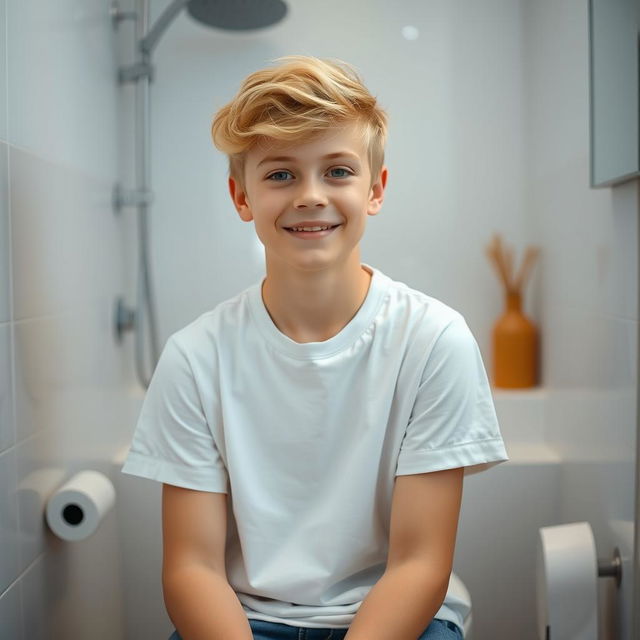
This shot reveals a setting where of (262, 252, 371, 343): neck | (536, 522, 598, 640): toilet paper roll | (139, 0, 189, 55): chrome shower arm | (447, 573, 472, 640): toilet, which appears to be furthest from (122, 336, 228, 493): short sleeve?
(139, 0, 189, 55): chrome shower arm

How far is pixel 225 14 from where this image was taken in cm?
158

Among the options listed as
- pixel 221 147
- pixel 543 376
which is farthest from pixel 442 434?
pixel 543 376

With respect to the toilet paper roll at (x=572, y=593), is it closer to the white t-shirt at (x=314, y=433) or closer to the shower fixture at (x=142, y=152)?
the white t-shirt at (x=314, y=433)

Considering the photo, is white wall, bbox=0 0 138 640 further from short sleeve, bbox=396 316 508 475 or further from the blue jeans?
short sleeve, bbox=396 316 508 475

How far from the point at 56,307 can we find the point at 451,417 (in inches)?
27.2

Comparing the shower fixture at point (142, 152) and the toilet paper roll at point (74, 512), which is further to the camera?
the shower fixture at point (142, 152)

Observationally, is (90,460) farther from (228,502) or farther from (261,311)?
(261,311)

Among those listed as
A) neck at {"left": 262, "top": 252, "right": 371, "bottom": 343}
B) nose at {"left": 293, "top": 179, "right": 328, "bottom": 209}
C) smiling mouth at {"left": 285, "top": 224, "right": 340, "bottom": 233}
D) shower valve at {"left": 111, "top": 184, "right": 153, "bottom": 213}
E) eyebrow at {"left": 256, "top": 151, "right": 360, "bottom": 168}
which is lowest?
neck at {"left": 262, "top": 252, "right": 371, "bottom": 343}

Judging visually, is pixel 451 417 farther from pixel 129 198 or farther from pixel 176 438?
pixel 129 198

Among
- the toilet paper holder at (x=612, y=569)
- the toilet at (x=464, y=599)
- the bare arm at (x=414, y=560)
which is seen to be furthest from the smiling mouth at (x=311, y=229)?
the toilet paper holder at (x=612, y=569)

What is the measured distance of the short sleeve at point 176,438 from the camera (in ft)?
3.45

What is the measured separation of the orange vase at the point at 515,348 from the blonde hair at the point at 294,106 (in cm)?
83

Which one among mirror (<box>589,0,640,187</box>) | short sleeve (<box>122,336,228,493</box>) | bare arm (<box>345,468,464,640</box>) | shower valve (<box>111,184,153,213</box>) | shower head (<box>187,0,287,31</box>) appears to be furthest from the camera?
shower valve (<box>111,184,153,213</box>)

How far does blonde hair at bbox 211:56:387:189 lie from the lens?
97 cm
